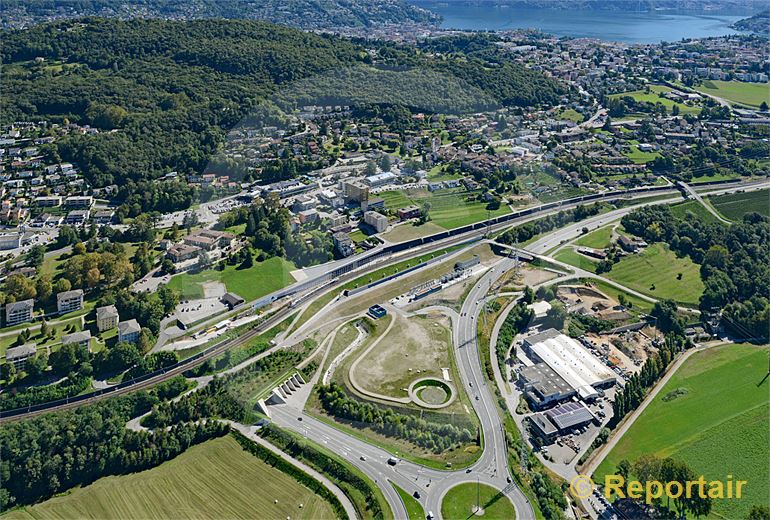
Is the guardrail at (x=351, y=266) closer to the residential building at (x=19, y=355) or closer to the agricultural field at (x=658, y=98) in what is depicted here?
the residential building at (x=19, y=355)

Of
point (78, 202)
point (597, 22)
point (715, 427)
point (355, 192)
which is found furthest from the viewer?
point (597, 22)

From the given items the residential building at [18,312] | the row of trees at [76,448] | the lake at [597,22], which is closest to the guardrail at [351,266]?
the row of trees at [76,448]

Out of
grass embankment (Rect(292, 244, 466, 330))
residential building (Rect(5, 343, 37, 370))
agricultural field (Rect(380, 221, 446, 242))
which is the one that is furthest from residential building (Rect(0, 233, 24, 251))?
agricultural field (Rect(380, 221, 446, 242))

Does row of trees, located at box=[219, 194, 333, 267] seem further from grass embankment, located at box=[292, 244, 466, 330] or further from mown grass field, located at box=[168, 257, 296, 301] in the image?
grass embankment, located at box=[292, 244, 466, 330]

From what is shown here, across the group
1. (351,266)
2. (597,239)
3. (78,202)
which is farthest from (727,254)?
(78,202)

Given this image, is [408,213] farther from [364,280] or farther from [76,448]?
[76,448]

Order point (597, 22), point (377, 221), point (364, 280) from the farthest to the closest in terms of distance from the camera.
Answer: point (597, 22)
point (377, 221)
point (364, 280)

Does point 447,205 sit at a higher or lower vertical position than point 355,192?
lower
